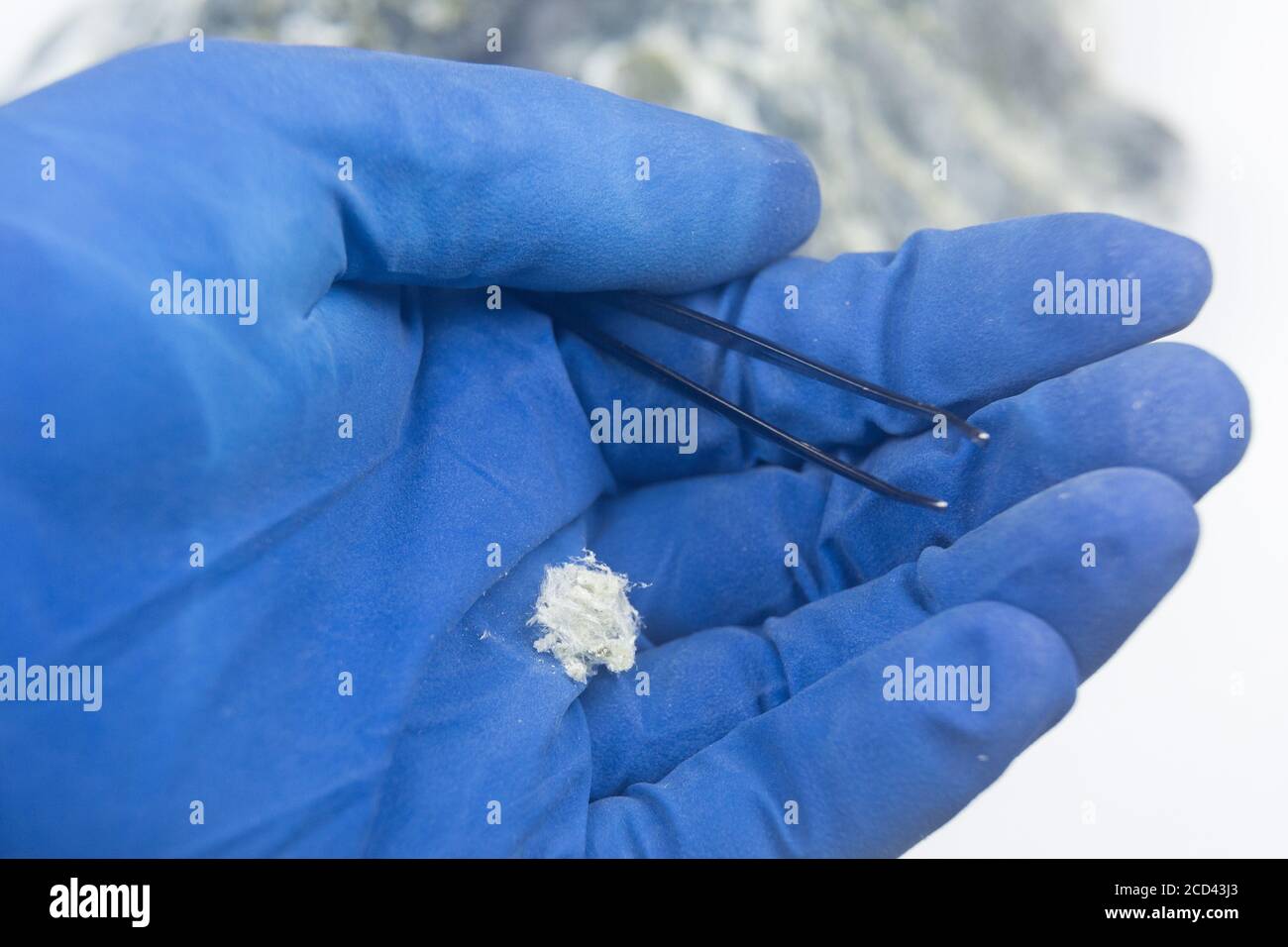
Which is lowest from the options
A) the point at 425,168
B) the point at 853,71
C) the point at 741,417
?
the point at 741,417

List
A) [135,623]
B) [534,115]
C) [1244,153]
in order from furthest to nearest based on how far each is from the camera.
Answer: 1. [1244,153]
2. [534,115]
3. [135,623]

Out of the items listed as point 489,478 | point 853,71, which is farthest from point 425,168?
point 853,71

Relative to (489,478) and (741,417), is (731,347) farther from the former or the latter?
(489,478)

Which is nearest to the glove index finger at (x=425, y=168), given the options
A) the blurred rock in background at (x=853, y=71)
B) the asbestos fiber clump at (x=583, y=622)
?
the asbestos fiber clump at (x=583, y=622)

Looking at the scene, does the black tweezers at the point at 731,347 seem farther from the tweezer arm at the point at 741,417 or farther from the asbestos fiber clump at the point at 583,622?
the asbestos fiber clump at the point at 583,622

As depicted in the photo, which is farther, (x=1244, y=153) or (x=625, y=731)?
(x=1244, y=153)

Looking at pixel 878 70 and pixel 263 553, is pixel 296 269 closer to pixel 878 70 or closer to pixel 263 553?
pixel 263 553
